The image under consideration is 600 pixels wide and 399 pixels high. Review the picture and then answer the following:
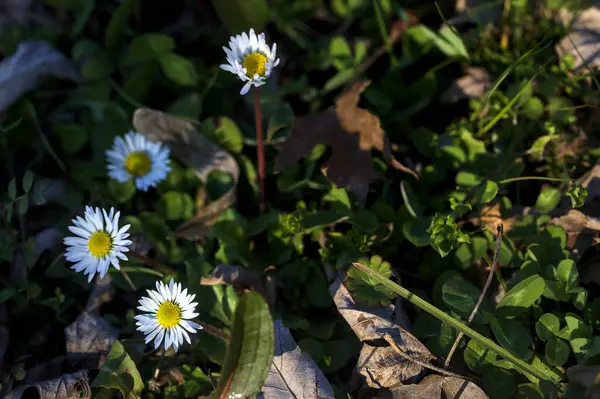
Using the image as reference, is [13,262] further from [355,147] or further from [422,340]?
[422,340]

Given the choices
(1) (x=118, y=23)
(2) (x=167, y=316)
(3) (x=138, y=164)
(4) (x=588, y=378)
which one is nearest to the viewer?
(4) (x=588, y=378)

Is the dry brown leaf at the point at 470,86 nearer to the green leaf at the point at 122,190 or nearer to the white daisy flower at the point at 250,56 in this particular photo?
the white daisy flower at the point at 250,56

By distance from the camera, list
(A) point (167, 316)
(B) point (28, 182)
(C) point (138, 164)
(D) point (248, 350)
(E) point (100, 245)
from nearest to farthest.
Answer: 1. (D) point (248, 350)
2. (A) point (167, 316)
3. (E) point (100, 245)
4. (B) point (28, 182)
5. (C) point (138, 164)

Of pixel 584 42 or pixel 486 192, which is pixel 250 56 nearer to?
pixel 486 192

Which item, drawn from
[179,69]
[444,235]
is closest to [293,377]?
[444,235]

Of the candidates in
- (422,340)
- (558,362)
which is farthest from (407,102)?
(558,362)

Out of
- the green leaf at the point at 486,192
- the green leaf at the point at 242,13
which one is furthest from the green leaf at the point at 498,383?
the green leaf at the point at 242,13
